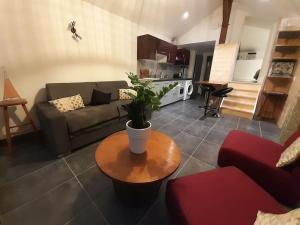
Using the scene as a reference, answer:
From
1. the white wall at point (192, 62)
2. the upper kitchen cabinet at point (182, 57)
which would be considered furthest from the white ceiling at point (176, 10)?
the white wall at point (192, 62)

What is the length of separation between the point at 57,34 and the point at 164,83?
2.90m

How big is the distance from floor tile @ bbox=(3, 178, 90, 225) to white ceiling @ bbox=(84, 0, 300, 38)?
3.35 metres

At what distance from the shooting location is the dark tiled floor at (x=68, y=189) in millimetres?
1219

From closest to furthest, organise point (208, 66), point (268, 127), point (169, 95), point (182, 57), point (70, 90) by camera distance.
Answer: point (70, 90) → point (268, 127) → point (169, 95) → point (182, 57) → point (208, 66)

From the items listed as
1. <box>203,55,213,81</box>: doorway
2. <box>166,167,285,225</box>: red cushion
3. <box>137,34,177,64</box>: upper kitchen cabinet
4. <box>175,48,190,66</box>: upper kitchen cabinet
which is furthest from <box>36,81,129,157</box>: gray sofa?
<box>203,55,213,81</box>: doorway

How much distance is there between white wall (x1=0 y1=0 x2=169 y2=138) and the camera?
2.08 metres

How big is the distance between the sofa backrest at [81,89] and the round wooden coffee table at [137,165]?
1581mm

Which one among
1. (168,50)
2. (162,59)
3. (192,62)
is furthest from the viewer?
(192,62)

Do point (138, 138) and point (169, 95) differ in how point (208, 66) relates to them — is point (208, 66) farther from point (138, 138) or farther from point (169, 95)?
point (138, 138)

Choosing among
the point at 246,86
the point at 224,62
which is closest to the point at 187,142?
the point at 246,86

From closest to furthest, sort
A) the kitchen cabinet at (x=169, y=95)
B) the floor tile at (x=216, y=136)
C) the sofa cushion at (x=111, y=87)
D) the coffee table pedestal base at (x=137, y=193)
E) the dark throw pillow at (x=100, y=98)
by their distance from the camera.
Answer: the coffee table pedestal base at (x=137, y=193) < the floor tile at (x=216, y=136) < the dark throw pillow at (x=100, y=98) < the sofa cushion at (x=111, y=87) < the kitchen cabinet at (x=169, y=95)

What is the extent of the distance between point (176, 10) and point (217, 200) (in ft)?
15.7

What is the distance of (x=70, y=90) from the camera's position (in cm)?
261

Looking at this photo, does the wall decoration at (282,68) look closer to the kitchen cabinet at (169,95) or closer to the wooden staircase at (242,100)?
the wooden staircase at (242,100)
